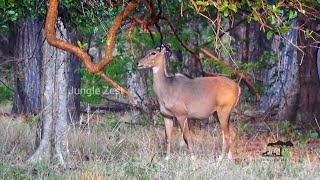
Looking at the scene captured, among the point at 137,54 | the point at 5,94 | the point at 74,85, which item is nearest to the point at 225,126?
the point at 137,54

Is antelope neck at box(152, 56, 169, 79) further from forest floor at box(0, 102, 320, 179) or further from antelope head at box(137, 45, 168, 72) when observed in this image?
forest floor at box(0, 102, 320, 179)

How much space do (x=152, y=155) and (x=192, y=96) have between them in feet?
8.95

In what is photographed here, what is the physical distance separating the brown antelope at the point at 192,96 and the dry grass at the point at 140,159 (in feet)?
1.14

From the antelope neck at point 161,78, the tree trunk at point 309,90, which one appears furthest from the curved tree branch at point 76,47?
the tree trunk at point 309,90

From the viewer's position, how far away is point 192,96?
13.7 meters

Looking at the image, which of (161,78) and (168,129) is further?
(161,78)

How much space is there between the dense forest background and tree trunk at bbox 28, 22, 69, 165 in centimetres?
1

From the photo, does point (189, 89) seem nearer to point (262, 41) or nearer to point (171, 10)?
point (171, 10)

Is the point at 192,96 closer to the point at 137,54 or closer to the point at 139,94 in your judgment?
the point at 137,54

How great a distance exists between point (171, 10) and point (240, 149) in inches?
103

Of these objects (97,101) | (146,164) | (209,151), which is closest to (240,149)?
(209,151)

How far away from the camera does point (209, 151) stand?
1243 centimetres

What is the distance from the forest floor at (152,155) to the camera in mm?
9102

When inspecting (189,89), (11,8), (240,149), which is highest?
(11,8)
